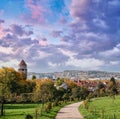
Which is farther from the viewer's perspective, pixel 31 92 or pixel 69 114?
pixel 31 92

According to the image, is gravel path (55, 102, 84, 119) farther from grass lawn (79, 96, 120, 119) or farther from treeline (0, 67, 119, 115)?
treeline (0, 67, 119, 115)

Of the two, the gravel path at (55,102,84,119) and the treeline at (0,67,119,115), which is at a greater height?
the treeline at (0,67,119,115)

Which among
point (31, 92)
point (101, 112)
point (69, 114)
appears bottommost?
point (69, 114)

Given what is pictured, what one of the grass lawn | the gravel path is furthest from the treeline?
the grass lawn

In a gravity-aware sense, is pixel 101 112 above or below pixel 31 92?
below

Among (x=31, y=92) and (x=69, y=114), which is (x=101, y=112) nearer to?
(x=69, y=114)

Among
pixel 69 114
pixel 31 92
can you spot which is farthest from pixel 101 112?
pixel 31 92

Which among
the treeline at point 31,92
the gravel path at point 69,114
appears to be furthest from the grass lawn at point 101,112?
the treeline at point 31,92

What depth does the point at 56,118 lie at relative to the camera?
41.1 meters

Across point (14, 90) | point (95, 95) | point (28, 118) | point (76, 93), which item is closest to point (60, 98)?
point (76, 93)

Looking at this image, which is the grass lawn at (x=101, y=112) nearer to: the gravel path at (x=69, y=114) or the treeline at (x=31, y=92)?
the gravel path at (x=69, y=114)

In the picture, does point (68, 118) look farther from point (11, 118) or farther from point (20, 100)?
point (20, 100)

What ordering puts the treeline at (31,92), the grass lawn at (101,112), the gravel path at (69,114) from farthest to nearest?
the treeline at (31,92) < the gravel path at (69,114) < the grass lawn at (101,112)

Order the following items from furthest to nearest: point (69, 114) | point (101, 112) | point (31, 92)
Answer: point (31, 92) < point (101, 112) < point (69, 114)
